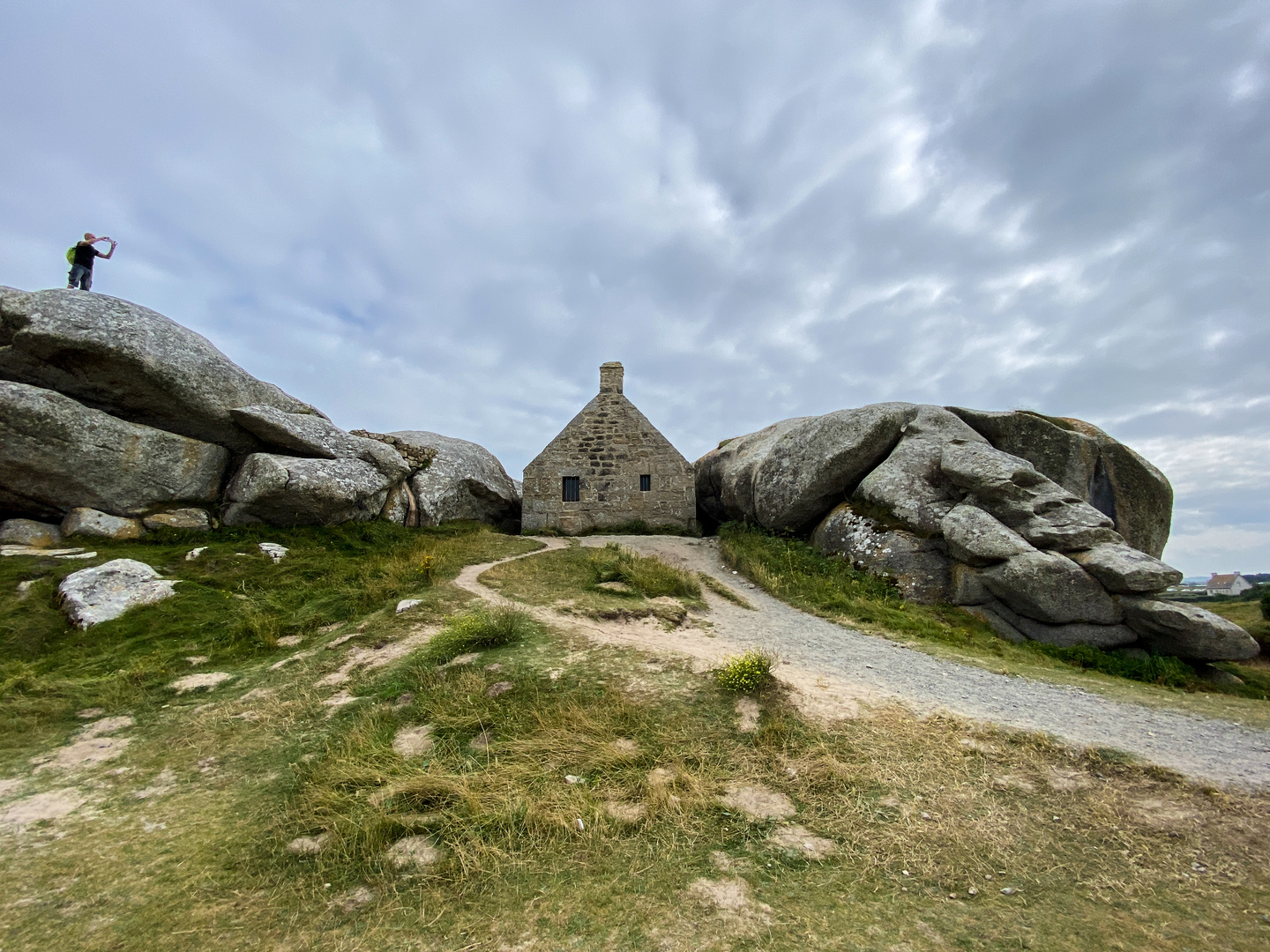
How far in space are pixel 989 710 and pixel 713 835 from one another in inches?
157

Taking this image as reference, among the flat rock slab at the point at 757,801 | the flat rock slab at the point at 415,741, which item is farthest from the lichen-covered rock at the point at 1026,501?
the flat rock slab at the point at 415,741

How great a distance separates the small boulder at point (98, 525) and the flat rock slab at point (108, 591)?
8.34 ft

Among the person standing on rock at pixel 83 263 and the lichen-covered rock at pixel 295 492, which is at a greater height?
the person standing on rock at pixel 83 263

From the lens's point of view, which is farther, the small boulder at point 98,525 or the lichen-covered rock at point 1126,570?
the small boulder at point 98,525

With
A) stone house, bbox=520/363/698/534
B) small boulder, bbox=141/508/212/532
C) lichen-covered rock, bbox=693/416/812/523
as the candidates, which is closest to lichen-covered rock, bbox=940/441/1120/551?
lichen-covered rock, bbox=693/416/812/523

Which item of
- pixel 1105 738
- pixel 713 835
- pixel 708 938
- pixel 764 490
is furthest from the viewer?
pixel 764 490

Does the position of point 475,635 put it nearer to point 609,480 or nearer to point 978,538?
point 978,538

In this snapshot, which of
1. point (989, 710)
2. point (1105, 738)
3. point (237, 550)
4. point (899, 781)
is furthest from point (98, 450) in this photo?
point (1105, 738)

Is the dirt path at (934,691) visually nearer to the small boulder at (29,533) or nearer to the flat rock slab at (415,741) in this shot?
the flat rock slab at (415,741)

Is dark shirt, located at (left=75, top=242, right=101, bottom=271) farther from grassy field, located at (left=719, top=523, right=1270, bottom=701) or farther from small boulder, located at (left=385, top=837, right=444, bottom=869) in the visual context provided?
grassy field, located at (left=719, top=523, right=1270, bottom=701)

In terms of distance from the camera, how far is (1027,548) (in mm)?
10883

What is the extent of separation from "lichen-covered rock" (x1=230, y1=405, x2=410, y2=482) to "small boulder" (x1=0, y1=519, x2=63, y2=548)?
4.29 meters

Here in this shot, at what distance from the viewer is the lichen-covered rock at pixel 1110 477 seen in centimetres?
1428

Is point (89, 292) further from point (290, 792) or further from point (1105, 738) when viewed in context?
point (1105, 738)
